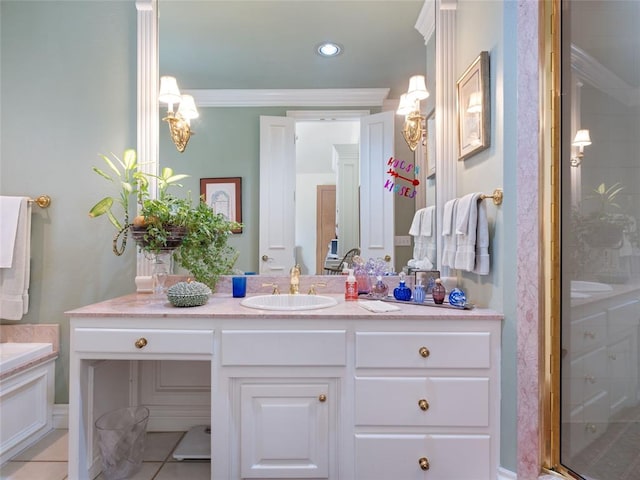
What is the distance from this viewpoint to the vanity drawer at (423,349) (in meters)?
1.38

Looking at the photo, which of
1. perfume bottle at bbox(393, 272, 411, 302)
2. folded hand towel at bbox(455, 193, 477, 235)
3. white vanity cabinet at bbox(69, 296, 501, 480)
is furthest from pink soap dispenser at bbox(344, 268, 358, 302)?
folded hand towel at bbox(455, 193, 477, 235)

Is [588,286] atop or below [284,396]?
atop

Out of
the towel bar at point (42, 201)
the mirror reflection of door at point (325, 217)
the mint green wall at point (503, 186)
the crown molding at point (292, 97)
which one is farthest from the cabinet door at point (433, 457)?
the towel bar at point (42, 201)

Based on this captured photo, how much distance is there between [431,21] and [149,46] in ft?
5.36

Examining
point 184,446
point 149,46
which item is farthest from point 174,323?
point 149,46

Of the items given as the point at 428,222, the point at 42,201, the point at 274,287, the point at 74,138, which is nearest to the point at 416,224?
the point at 428,222

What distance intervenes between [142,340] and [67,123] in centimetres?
145

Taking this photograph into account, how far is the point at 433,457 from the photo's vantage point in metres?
1.37

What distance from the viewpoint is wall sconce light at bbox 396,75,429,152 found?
6.12 feet

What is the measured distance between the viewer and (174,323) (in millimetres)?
1399

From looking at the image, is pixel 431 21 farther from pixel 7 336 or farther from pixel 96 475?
pixel 7 336

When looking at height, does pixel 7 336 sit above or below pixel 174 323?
below

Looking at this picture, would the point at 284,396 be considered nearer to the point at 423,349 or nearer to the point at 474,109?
the point at 423,349

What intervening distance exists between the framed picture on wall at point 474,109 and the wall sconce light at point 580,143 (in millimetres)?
324
